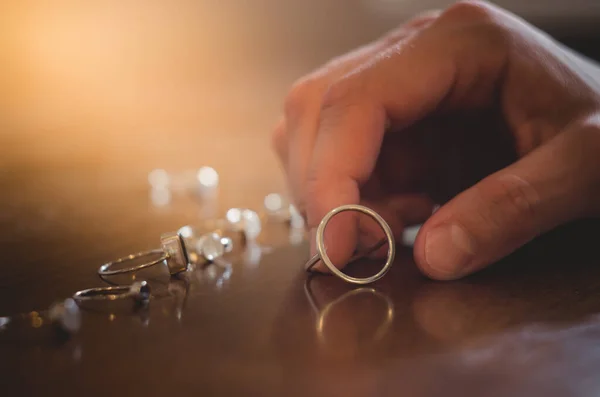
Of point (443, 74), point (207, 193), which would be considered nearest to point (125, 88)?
point (207, 193)

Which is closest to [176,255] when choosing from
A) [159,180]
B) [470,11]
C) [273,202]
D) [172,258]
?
[172,258]

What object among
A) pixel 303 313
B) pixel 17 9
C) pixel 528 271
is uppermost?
pixel 17 9

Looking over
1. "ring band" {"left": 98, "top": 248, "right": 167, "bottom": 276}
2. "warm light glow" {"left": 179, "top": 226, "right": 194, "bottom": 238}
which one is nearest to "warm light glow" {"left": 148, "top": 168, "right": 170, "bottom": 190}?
"warm light glow" {"left": 179, "top": 226, "right": 194, "bottom": 238}

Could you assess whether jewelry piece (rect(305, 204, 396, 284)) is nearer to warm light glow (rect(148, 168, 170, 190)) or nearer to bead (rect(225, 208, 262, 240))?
bead (rect(225, 208, 262, 240))

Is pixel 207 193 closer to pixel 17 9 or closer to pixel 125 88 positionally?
pixel 125 88

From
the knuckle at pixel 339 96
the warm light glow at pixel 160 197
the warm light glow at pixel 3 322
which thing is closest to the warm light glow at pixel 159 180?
the warm light glow at pixel 160 197

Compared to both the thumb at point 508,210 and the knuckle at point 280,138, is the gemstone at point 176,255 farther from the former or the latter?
the knuckle at point 280,138
